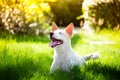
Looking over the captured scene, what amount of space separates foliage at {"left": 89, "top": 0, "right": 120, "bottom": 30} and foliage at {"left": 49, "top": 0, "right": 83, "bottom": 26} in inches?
Answer: 300

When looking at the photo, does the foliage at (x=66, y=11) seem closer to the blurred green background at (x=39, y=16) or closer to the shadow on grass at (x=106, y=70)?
the blurred green background at (x=39, y=16)

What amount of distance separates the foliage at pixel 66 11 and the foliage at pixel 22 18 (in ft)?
28.5

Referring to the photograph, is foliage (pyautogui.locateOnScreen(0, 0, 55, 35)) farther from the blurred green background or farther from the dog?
the dog

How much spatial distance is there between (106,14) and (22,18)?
3165 mm

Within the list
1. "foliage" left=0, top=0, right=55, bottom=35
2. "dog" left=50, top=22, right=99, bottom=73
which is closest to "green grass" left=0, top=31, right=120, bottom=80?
"dog" left=50, top=22, right=99, bottom=73

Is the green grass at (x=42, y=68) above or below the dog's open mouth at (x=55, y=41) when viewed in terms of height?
below

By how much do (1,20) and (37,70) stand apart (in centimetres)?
479

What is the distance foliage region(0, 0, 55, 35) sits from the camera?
1027cm

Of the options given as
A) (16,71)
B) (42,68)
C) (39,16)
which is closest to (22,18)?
(39,16)

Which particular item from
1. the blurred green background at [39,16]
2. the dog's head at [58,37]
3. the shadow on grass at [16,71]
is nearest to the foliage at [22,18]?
the blurred green background at [39,16]

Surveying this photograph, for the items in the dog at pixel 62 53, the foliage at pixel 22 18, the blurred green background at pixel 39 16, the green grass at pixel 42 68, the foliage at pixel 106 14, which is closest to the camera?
the green grass at pixel 42 68

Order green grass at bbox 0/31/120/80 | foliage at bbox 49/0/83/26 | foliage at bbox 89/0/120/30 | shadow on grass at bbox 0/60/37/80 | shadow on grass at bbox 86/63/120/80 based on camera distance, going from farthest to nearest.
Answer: foliage at bbox 49/0/83/26
foliage at bbox 89/0/120/30
shadow on grass at bbox 86/63/120/80
green grass at bbox 0/31/120/80
shadow on grass at bbox 0/60/37/80

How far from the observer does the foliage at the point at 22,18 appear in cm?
1027

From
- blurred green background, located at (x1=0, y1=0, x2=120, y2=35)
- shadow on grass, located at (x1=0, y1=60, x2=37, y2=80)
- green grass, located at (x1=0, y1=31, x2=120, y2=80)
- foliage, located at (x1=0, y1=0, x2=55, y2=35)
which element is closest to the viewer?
shadow on grass, located at (x1=0, y1=60, x2=37, y2=80)
